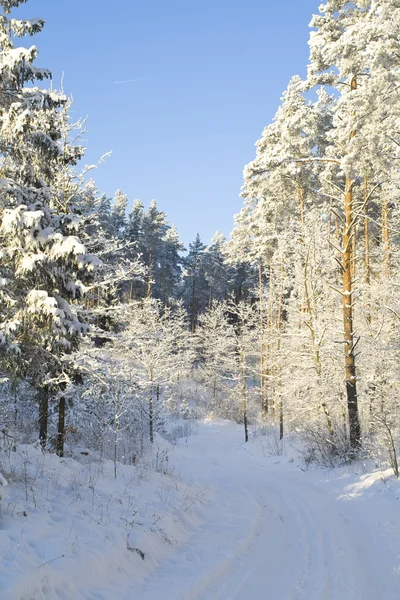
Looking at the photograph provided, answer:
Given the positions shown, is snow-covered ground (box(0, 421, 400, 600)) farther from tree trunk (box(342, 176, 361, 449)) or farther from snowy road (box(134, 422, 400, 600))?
tree trunk (box(342, 176, 361, 449))

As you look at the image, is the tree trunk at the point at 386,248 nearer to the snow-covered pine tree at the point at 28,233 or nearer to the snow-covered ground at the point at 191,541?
the snow-covered ground at the point at 191,541

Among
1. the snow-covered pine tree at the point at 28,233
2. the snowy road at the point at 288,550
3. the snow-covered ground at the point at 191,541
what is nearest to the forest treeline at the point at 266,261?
the snow-covered pine tree at the point at 28,233

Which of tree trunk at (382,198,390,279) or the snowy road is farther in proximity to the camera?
tree trunk at (382,198,390,279)

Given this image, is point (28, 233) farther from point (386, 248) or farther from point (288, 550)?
point (386, 248)

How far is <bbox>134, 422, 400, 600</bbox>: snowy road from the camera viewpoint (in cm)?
494

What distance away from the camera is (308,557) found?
19.5ft

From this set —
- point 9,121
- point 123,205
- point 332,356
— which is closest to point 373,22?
point 9,121

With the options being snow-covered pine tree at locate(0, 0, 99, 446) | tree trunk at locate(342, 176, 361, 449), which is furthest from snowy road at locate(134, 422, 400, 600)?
snow-covered pine tree at locate(0, 0, 99, 446)

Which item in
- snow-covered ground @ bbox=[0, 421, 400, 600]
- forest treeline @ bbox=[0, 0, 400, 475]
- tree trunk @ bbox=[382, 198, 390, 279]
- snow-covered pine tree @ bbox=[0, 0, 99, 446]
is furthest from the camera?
tree trunk @ bbox=[382, 198, 390, 279]

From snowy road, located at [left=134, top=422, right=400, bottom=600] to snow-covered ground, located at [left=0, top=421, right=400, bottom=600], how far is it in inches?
0.8

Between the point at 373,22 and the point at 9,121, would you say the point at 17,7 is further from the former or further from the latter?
the point at 373,22

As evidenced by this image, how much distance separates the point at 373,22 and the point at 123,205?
50601 mm

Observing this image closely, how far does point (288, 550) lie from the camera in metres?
6.31

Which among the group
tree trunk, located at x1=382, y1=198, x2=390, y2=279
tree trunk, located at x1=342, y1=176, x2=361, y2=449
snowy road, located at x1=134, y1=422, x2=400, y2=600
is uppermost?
tree trunk, located at x1=382, y1=198, x2=390, y2=279
